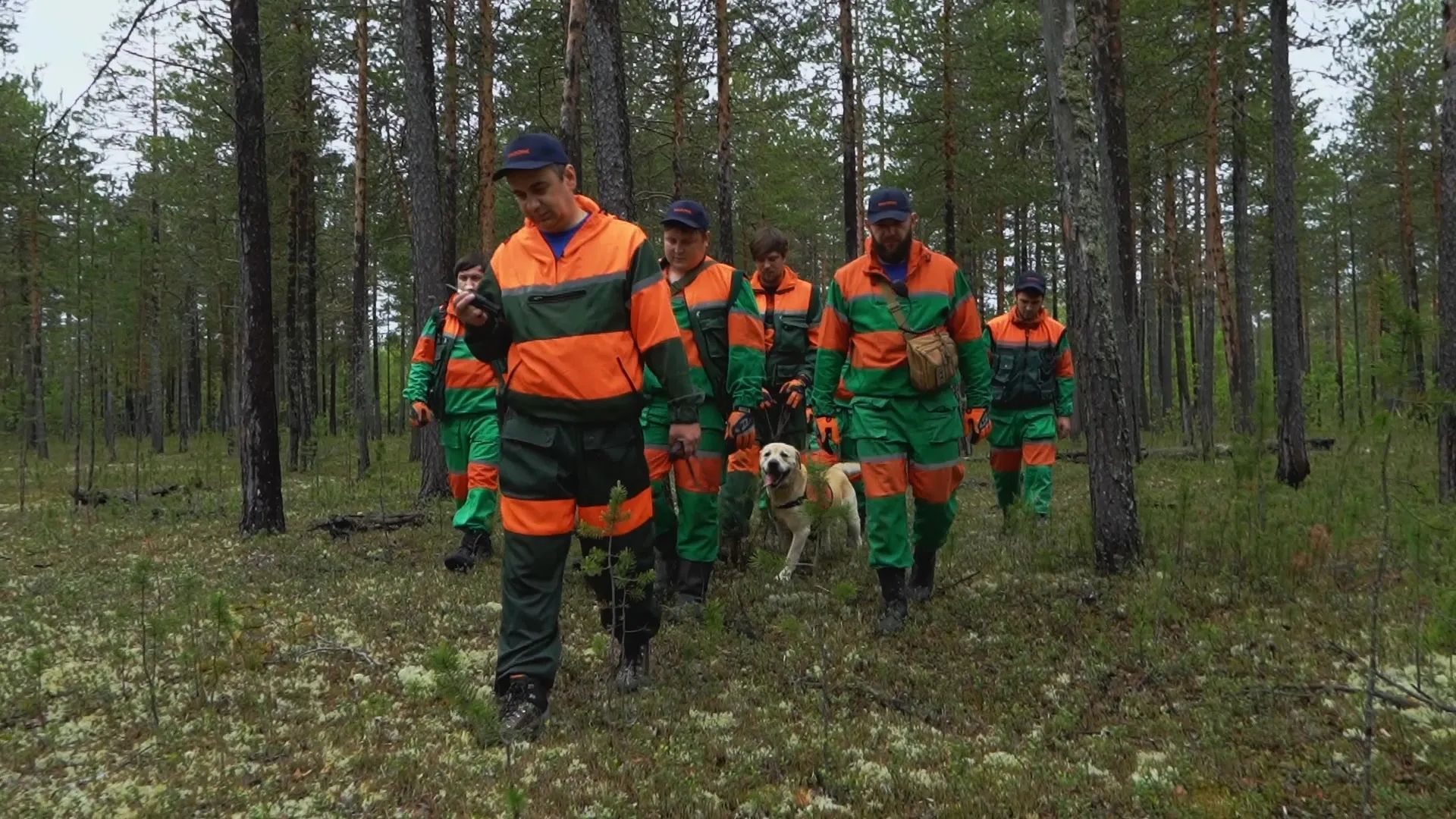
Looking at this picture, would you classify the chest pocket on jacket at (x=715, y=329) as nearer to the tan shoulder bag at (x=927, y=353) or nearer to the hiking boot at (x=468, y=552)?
the tan shoulder bag at (x=927, y=353)

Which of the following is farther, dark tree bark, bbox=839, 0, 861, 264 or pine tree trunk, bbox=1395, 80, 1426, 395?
pine tree trunk, bbox=1395, 80, 1426, 395

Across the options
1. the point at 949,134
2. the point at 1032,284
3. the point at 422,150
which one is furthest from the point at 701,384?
the point at 949,134

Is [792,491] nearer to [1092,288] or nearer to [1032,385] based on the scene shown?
[1092,288]

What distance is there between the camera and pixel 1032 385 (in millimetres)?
8102

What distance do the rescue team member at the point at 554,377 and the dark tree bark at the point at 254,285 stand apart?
595 cm

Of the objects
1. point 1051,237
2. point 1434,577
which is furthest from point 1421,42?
point 1434,577

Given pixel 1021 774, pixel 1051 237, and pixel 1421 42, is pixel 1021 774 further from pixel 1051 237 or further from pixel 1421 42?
pixel 1421 42

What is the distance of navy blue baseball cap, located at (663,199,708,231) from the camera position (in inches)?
217

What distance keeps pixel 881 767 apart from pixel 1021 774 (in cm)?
50

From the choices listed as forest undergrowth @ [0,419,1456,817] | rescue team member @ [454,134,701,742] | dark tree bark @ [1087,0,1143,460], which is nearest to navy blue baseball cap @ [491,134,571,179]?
rescue team member @ [454,134,701,742]

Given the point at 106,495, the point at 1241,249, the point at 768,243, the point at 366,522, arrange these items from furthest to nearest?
1. the point at 1241,249
2. the point at 106,495
3. the point at 366,522
4. the point at 768,243

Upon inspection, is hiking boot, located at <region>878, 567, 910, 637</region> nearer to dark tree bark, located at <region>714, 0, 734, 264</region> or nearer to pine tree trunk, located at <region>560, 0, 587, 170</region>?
pine tree trunk, located at <region>560, 0, 587, 170</region>

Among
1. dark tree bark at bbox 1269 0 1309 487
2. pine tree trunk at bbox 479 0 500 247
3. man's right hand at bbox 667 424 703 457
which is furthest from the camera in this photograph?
pine tree trunk at bbox 479 0 500 247

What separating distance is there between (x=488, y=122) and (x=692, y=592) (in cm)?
1242
